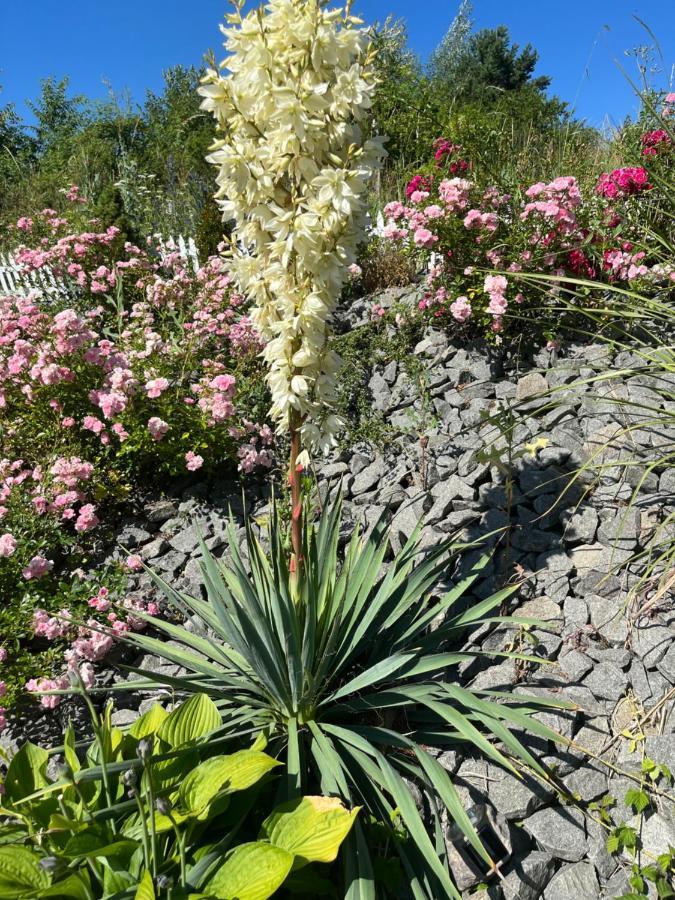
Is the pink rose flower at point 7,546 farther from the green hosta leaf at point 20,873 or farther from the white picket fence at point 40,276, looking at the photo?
the white picket fence at point 40,276

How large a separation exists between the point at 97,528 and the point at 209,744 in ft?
6.77

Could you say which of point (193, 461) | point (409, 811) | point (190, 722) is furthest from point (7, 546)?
point (409, 811)

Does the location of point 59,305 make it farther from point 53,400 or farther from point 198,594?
point 198,594

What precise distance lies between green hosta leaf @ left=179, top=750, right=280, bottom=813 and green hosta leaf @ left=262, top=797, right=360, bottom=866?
0.40 feet

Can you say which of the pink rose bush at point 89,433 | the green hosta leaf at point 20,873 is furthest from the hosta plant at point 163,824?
the pink rose bush at point 89,433

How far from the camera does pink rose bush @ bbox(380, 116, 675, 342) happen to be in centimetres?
389

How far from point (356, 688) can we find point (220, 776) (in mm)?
543

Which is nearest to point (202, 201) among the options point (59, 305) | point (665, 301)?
point (59, 305)

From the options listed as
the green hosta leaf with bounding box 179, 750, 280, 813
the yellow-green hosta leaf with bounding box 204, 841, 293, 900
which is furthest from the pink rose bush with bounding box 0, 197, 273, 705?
the yellow-green hosta leaf with bounding box 204, 841, 293, 900

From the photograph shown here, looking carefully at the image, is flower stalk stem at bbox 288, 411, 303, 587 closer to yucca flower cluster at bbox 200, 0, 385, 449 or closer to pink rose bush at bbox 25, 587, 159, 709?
yucca flower cluster at bbox 200, 0, 385, 449

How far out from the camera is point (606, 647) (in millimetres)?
2213

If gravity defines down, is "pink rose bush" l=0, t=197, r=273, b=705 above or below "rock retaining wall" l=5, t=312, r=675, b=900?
above

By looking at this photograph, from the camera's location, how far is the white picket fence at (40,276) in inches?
250

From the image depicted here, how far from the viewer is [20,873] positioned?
1.33 metres
